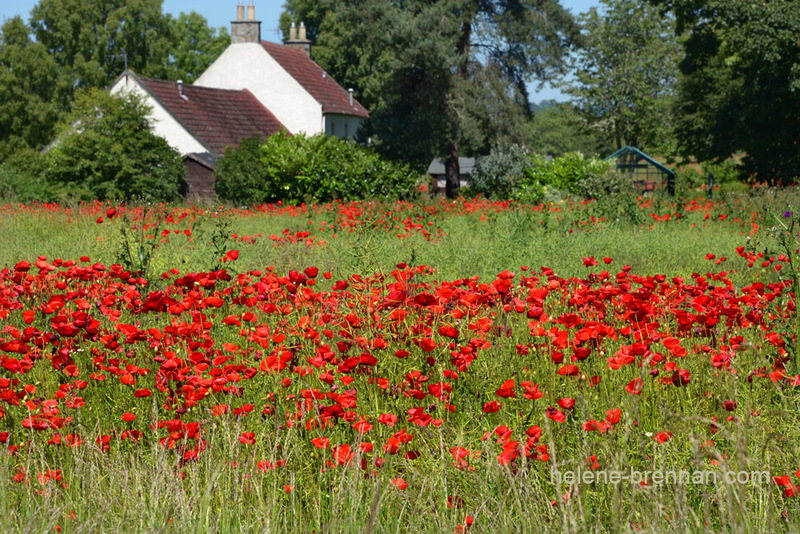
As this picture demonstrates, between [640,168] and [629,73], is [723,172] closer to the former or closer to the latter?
[640,168]

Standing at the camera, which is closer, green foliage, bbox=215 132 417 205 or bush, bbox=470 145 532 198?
green foliage, bbox=215 132 417 205

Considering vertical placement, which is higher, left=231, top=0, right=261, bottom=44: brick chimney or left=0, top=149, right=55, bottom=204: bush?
left=231, top=0, right=261, bottom=44: brick chimney

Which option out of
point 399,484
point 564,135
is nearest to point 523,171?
point 399,484

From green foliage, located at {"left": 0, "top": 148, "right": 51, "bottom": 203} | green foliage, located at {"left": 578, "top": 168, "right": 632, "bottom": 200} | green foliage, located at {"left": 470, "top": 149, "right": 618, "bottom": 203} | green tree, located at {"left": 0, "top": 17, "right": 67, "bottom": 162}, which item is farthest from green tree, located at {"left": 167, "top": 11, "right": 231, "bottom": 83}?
green foliage, located at {"left": 578, "top": 168, "right": 632, "bottom": 200}

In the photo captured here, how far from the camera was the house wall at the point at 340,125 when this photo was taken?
130 feet

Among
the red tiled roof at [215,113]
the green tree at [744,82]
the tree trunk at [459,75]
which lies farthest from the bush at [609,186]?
the red tiled roof at [215,113]

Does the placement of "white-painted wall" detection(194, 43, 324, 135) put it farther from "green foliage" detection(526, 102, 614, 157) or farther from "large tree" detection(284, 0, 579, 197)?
"large tree" detection(284, 0, 579, 197)

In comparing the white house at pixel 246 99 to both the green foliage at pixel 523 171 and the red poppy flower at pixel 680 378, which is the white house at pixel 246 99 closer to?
the green foliage at pixel 523 171

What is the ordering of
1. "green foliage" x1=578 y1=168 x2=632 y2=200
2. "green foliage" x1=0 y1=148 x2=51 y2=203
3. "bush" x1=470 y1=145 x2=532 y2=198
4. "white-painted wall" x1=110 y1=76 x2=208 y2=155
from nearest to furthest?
"green foliage" x1=578 y1=168 x2=632 y2=200 → "green foliage" x1=0 y1=148 x2=51 y2=203 → "bush" x1=470 y1=145 x2=532 y2=198 → "white-painted wall" x1=110 y1=76 x2=208 y2=155

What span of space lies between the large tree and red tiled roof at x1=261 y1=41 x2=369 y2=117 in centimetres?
1327

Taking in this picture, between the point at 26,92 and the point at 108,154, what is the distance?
2779 centimetres

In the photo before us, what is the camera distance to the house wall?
3951 cm

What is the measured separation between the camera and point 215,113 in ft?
112

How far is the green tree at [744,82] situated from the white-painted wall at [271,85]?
17.1m
